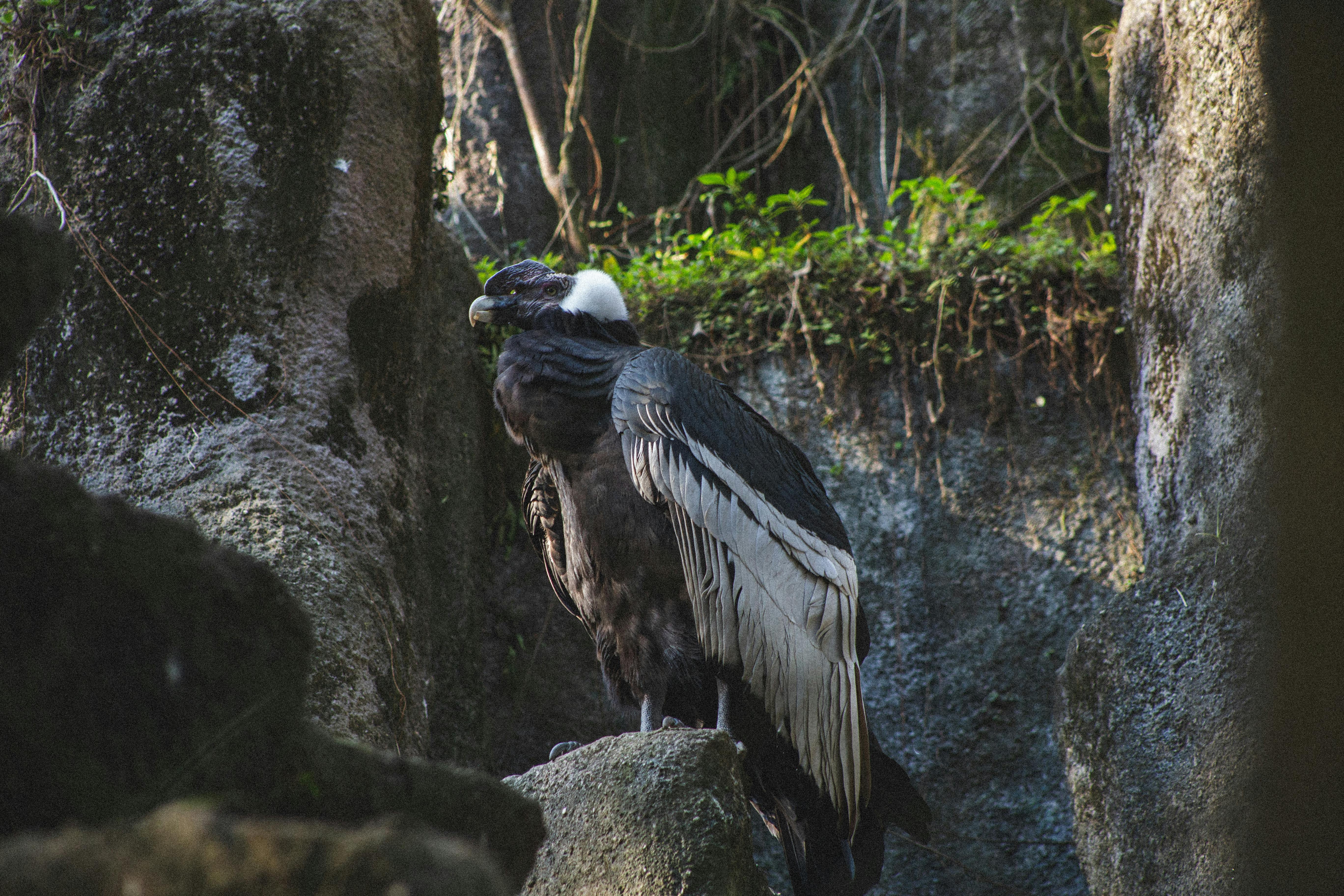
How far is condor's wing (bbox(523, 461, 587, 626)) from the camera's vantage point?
3.58 meters

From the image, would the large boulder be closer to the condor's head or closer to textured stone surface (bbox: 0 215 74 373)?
the condor's head

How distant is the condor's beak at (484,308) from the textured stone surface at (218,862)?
2.93m

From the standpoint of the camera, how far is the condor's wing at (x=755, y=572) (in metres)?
3.06

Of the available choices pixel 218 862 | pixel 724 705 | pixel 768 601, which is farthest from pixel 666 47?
pixel 218 862

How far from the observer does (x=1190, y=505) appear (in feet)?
11.1

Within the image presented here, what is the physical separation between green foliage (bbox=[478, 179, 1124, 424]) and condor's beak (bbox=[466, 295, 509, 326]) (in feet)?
5.94

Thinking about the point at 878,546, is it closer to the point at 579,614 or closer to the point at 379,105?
the point at 579,614

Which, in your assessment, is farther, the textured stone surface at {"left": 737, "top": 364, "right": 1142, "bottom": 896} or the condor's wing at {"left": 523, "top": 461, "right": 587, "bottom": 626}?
the textured stone surface at {"left": 737, "top": 364, "right": 1142, "bottom": 896}

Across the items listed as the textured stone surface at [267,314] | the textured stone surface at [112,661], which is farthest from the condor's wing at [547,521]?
the textured stone surface at [112,661]

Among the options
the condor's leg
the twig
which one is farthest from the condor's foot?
the twig

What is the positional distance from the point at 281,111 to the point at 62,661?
306 centimetres

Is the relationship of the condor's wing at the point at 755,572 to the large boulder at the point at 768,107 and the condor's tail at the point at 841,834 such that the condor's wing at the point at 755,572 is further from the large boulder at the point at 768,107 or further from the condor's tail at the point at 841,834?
the large boulder at the point at 768,107

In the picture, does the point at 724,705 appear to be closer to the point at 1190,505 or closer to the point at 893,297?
the point at 1190,505

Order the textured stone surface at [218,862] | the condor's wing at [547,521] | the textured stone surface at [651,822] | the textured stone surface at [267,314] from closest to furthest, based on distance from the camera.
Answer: the textured stone surface at [218,862], the textured stone surface at [651,822], the textured stone surface at [267,314], the condor's wing at [547,521]
